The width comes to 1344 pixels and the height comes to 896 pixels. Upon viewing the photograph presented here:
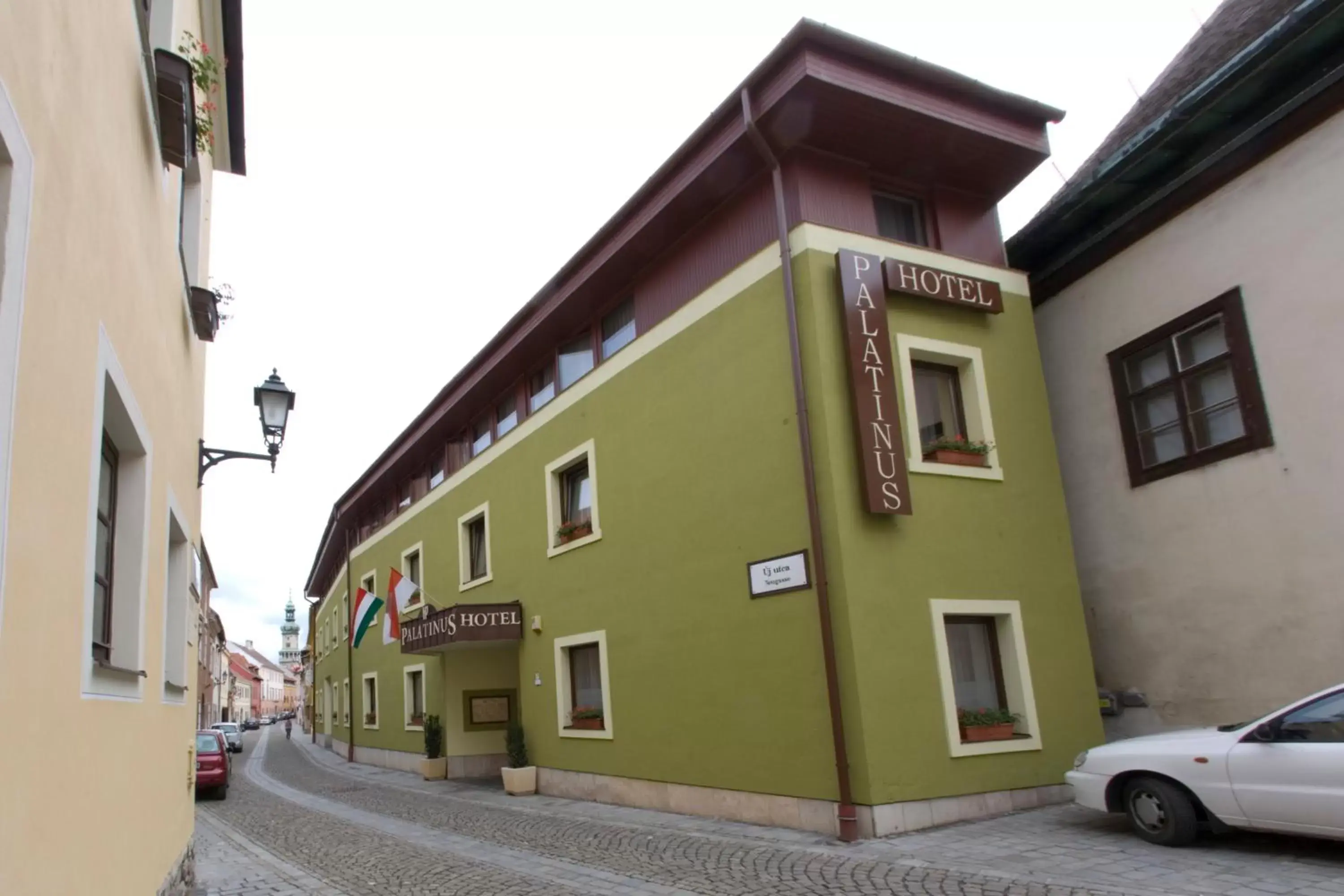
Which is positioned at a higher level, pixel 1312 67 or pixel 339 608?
pixel 1312 67

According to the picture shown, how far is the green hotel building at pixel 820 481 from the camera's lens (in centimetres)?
996

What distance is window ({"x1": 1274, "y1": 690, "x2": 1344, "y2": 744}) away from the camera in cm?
682

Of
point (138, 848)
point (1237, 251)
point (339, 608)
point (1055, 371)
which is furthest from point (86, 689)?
point (339, 608)

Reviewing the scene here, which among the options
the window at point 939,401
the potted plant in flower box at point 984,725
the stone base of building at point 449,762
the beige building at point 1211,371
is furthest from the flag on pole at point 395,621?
the beige building at point 1211,371

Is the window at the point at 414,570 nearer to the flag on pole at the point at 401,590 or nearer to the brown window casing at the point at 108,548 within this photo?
the flag on pole at the point at 401,590

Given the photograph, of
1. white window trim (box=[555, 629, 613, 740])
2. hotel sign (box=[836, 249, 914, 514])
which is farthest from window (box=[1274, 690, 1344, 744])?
white window trim (box=[555, 629, 613, 740])

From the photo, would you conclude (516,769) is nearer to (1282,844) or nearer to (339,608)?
(1282,844)

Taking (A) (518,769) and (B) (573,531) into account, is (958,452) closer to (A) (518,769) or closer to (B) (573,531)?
(B) (573,531)

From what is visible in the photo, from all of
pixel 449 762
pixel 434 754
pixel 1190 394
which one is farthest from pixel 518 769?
pixel 1190 394

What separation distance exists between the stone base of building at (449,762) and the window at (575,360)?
26.2 feet

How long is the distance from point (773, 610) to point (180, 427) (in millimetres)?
6457

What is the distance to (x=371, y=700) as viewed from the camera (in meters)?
27.2

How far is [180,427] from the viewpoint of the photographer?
25.0ft

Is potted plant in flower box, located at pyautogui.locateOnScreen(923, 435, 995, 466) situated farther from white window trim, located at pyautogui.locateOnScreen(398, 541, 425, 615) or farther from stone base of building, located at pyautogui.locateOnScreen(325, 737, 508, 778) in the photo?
white window trim, located at pyautogui.locateOnScreen(398, 541, 425, 615)
